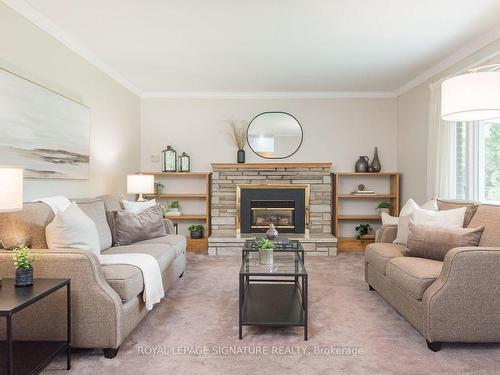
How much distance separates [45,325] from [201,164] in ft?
12.9

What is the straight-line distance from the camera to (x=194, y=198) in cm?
583

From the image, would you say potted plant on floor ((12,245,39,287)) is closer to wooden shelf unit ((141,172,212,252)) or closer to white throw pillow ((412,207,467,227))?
white throw pillow ((412,207,467,227))

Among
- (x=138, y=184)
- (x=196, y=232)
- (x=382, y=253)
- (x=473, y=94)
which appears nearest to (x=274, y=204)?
(x=196, y=232)

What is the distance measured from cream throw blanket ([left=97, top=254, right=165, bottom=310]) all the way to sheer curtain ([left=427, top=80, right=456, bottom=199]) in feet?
10.7

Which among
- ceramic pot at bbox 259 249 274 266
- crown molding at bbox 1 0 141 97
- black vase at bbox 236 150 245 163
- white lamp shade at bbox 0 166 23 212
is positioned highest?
crown molding at bbox 1 0 141 97

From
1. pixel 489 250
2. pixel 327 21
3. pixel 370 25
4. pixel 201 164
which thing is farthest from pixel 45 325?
pixel 201 164

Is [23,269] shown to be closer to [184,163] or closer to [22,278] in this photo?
[22,278]

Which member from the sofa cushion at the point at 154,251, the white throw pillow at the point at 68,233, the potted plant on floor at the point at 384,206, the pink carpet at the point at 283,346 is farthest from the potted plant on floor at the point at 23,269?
the potted plant on floor at the point at 384,206

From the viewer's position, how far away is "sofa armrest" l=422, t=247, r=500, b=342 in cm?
216

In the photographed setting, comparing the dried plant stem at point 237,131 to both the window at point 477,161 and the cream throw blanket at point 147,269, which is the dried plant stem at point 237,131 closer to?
the window at point 477,161

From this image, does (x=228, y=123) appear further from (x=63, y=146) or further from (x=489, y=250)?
(x=489, y=250)

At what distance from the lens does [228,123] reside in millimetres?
5805

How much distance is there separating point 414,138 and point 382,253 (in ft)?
8.77

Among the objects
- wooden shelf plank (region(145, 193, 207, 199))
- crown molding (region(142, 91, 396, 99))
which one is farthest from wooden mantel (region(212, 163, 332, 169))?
crown molding (region(142, 91, 396, 99))
